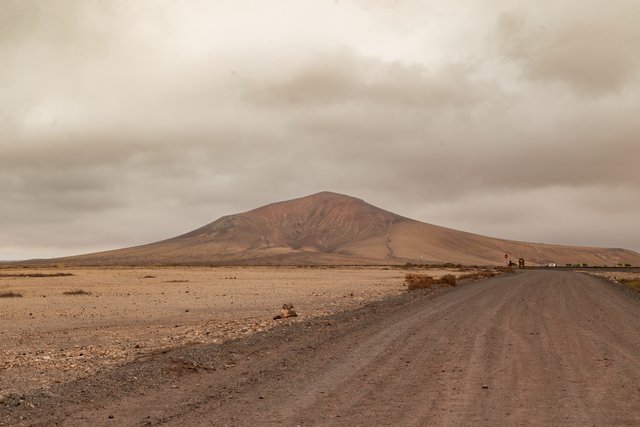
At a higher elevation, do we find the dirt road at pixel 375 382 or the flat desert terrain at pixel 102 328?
the dirt road at pixel 375 382

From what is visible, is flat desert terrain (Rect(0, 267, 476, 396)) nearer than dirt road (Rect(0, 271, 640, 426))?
No

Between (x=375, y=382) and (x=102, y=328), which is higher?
(x=375, y=382)

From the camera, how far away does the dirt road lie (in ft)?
26.9

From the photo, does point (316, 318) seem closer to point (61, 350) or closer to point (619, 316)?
point (61, 350)

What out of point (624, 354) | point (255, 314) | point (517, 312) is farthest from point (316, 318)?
point (624, 354)

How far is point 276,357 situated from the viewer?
13.0 m

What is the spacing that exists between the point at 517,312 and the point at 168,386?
16.0 meters

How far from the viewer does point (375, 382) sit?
1020 centimetres

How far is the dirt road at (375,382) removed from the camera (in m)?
8.19

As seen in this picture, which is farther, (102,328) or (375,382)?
(102,328)

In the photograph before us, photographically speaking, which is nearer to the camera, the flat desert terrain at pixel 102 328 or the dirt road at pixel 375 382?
the dirt road at pixel 375 382

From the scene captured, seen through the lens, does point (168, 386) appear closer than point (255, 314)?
Yes

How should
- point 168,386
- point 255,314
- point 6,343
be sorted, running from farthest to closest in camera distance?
point 255,314 → point 6,343 → point 168,386

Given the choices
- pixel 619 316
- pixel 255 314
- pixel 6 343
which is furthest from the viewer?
pixel 255 314
